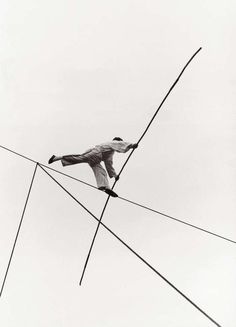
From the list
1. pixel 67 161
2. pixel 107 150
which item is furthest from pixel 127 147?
pixel 67 161

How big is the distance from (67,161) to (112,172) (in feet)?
2.97

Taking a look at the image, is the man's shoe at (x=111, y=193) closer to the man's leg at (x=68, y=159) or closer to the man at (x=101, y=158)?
the man at (x=101, y=158)

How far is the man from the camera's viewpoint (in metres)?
7.31

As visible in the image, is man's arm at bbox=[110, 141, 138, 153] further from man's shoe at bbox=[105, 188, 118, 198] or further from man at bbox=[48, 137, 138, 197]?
man's shoe at bbox=[105, 188, 118, 198]

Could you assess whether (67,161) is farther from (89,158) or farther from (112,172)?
(112,172)

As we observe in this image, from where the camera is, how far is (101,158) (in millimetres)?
7570

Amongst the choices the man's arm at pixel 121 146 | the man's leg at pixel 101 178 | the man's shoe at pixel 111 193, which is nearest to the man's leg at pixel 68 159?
the man's leg at pixel 101 178

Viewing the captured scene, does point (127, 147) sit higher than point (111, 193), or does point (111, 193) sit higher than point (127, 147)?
point (127, 147)

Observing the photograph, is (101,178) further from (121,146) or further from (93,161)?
(121,146)

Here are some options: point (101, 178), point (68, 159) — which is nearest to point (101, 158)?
point (101, 178)

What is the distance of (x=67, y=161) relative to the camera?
729cm

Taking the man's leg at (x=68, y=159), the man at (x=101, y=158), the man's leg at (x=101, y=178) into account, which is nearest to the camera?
the man's leg at (x=68, y=159)

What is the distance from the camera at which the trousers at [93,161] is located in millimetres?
7291

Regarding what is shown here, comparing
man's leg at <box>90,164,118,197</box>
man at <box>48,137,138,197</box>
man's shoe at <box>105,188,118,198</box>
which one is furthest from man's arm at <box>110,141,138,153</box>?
man's shoe at <box>105,188,118,198</box>
